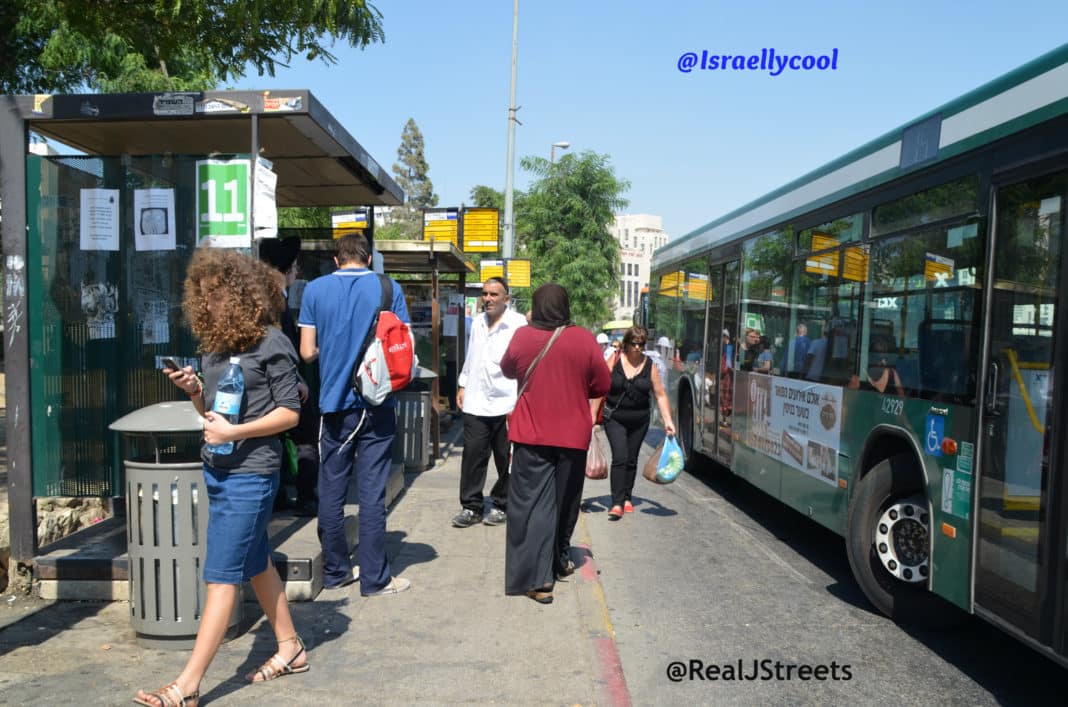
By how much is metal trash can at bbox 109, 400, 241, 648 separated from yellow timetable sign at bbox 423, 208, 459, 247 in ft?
51.6

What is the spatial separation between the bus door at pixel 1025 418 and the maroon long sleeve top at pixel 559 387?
2218 millimetres

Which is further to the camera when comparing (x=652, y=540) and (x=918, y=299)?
(x=652, y=540)

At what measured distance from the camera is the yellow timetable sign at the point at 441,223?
66.2 ft

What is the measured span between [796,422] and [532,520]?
9.37ft

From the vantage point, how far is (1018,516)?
13.8 ft

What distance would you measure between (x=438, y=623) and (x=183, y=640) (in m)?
1.36

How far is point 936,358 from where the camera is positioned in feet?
16.7

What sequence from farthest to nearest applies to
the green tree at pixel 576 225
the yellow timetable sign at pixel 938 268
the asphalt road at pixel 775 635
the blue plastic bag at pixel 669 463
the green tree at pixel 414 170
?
the green tree at pixel 414 170 → the green tree at pixel 576 225 → the blue plastic bag at pixel 669 463 → the yellow timetable sign at pixel 938 268 → the asphalt road at pixel 775 635

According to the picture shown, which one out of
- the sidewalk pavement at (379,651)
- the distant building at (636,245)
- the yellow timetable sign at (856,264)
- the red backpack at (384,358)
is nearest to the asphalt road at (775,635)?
the sidewalk pavement at (379,651)

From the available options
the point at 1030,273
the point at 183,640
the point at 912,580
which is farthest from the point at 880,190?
the point at 183,640

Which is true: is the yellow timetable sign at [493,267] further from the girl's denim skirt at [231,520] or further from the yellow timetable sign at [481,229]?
the girl's denim skirt at [231,520]

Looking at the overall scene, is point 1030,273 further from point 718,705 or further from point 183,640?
point 183,640

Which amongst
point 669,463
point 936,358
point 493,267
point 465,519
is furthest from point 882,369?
point 493,267

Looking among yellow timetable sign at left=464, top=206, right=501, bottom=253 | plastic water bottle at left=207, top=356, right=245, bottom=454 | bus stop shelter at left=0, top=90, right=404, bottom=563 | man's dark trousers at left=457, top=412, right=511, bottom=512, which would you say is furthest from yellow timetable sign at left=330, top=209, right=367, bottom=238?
yellow timetable sign at left=464, top=206, right=501, bottom=253
